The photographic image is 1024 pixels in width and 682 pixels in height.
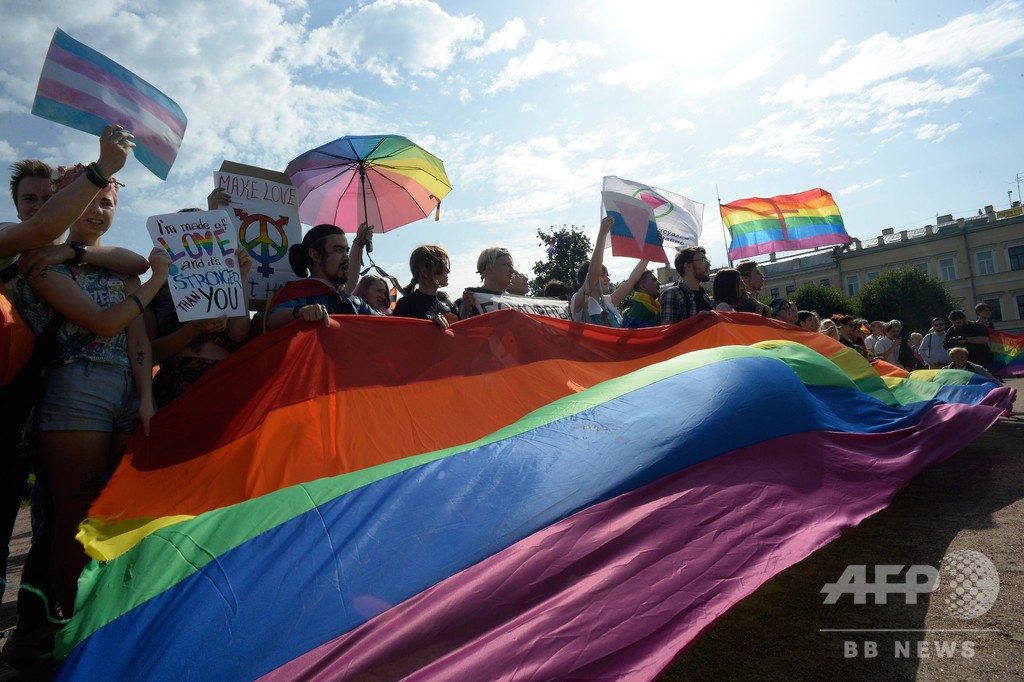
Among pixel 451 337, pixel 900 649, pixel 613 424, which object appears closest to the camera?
pixel 900 649

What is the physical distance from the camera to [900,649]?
2.25m

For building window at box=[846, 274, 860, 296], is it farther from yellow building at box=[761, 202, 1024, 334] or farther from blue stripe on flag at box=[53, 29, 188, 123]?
blue stripe on flag at box=[53, 29, 188, 123]

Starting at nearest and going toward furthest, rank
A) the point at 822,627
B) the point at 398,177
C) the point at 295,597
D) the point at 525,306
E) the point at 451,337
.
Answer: the point at 295,597
the point at 822,627
the point at 451,337
the point at 525,306
the point at 398,177

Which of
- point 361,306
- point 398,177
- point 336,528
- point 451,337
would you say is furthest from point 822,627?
point 398,177

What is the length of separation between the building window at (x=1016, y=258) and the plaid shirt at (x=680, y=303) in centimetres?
5780

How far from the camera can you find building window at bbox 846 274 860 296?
182 feet

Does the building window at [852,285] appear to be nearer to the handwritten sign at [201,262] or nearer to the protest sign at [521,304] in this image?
the protest sign at [521,304]

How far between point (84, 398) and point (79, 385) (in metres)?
0.06

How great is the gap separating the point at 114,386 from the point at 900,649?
3.34 meters

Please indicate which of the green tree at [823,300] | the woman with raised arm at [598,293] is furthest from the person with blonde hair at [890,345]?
the green tree at [823,300]

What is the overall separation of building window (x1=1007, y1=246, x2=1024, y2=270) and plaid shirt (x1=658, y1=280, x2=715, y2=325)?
57.8 metres

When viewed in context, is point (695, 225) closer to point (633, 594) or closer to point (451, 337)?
point (451, 337)

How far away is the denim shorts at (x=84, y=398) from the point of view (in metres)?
2.38

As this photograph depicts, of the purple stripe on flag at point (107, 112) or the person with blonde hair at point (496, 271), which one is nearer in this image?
the purple stripe on flag at point (107, 112)
